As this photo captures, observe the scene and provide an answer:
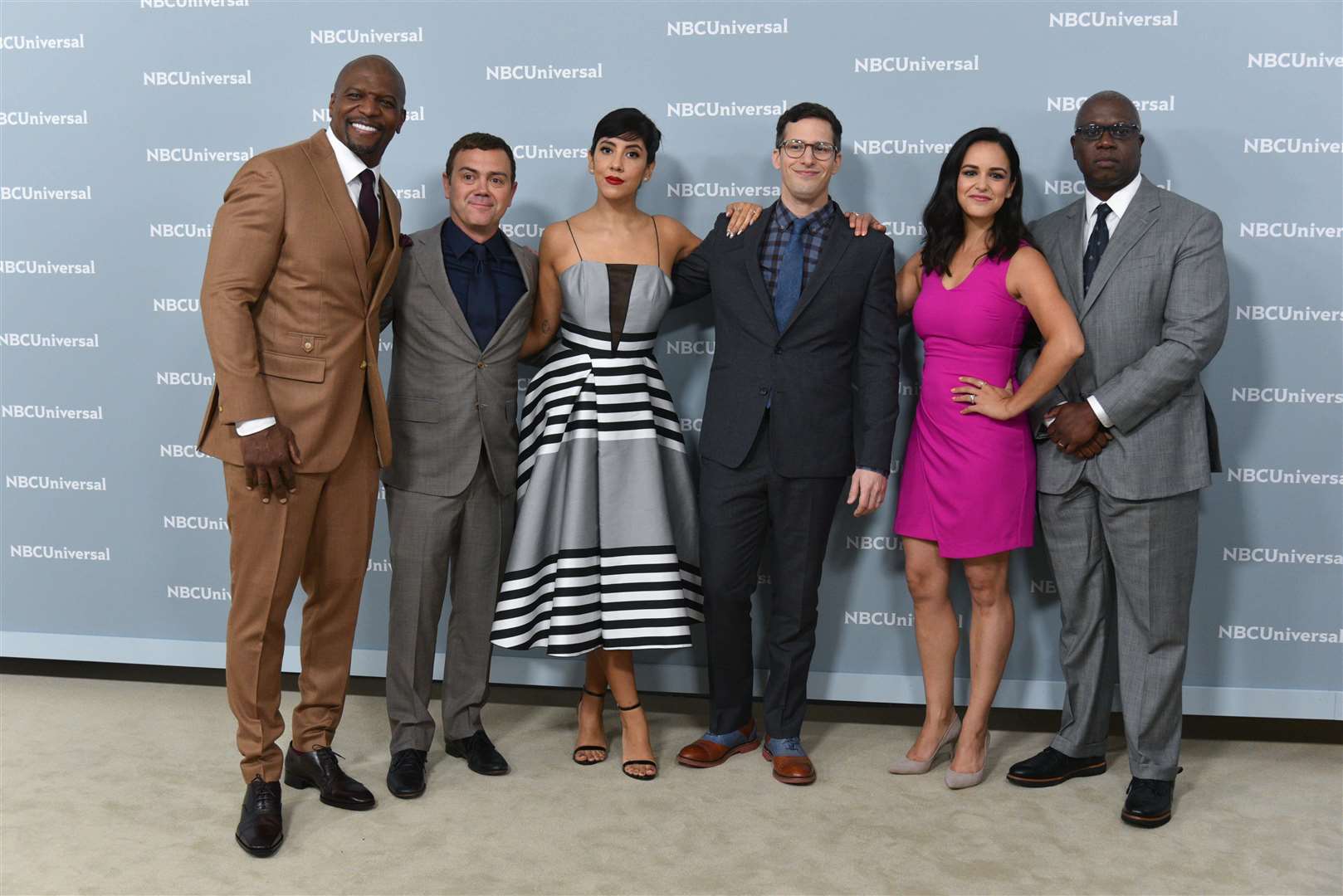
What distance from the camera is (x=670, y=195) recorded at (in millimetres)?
3738

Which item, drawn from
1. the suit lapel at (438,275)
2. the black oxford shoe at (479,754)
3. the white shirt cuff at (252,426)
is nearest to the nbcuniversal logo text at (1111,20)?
the suit lapel at (438,275)

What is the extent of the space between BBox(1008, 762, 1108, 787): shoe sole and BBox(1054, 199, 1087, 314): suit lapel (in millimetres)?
1372

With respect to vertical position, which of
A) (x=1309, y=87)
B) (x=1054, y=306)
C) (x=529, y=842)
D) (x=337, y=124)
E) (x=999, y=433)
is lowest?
(x=529, y=842)

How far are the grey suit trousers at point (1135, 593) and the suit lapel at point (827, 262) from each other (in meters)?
0.89

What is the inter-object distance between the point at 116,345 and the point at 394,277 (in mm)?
1591

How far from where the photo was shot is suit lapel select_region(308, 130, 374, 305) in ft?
9.48

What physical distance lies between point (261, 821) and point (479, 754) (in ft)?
2.25

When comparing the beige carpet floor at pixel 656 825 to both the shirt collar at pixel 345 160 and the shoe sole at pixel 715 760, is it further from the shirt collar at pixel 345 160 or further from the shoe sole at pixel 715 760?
the shirt collar at pixel 345 160

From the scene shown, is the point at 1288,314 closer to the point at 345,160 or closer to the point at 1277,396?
the point at 1277,396

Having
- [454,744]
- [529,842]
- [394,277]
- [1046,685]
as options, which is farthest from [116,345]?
[1046,685]

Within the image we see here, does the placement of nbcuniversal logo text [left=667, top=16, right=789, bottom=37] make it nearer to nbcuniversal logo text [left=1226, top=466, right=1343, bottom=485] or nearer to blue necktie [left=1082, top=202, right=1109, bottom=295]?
blue necktie [left=1082, top=202, right=1109, bottom=295]

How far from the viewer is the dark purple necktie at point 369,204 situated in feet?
9.82

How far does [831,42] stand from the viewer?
11.9 feet

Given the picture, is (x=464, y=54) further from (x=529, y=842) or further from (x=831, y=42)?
(x=529, y=842)
